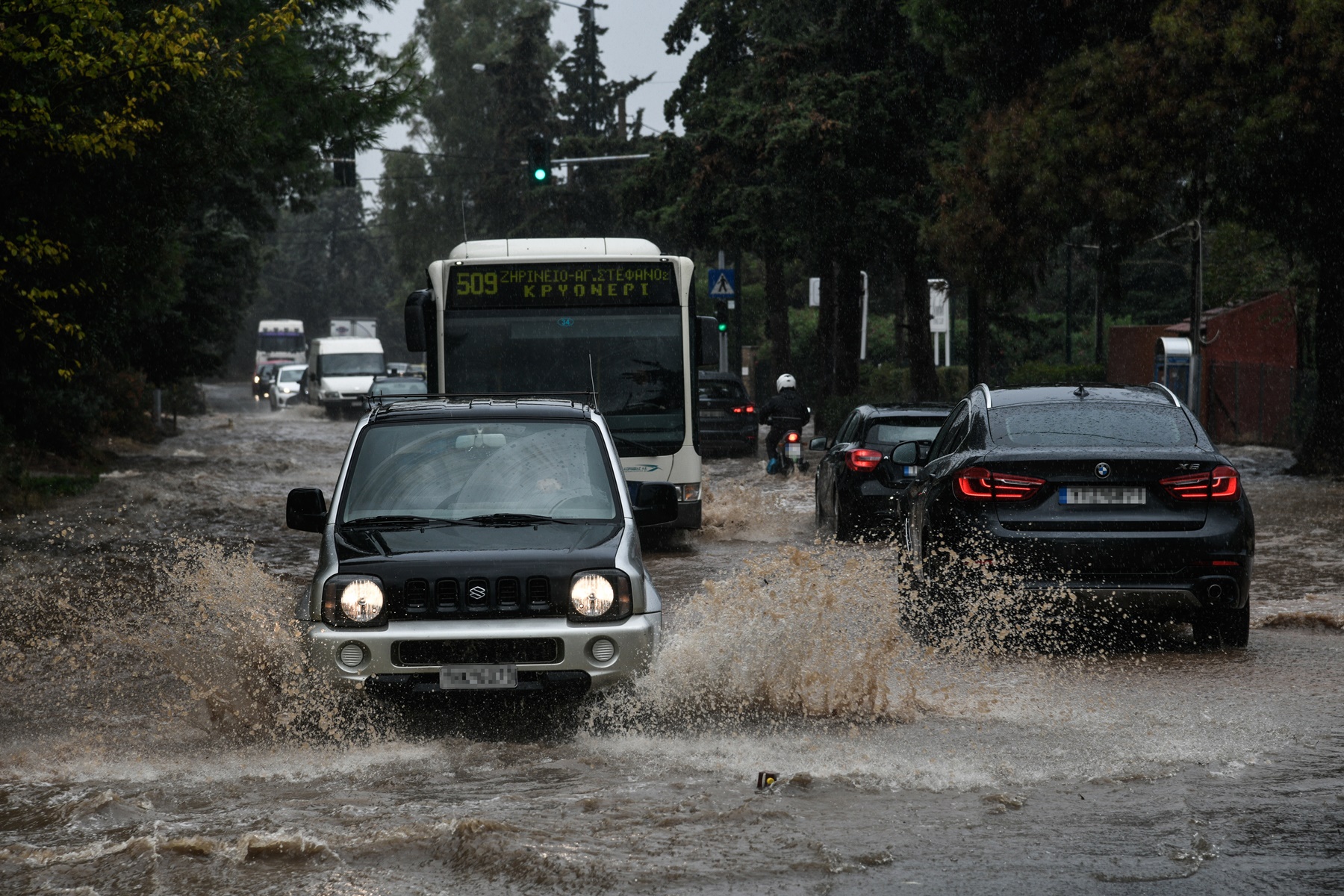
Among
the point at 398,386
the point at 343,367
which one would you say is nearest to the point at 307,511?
the point at 398,386

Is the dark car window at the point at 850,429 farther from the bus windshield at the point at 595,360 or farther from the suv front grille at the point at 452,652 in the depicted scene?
the suv front grille at the point at 452,652

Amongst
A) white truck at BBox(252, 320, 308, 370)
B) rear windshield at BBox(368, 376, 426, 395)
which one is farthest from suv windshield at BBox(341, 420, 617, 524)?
white truck at BBox(252, 320, 308, 370)

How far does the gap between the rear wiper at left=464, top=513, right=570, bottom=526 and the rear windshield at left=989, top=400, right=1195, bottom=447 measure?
3.19m

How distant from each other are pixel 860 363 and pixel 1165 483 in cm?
4876

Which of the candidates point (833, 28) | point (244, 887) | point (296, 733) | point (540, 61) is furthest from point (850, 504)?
point (540, 61)

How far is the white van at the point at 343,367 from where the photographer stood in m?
54.4

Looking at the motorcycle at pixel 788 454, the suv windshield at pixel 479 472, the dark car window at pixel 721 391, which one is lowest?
the motorcycle at pixel 788 454

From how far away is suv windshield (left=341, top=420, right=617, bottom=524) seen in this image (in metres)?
7.85

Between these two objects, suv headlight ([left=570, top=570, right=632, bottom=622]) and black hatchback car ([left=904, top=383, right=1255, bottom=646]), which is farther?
black hatchback car ([left=904, top=383, right=1255, bottom=646])

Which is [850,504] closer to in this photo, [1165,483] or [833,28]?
[1165,483]

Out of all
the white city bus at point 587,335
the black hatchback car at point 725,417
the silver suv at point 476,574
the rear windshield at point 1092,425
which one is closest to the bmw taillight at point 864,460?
the white city bus at point 587,335

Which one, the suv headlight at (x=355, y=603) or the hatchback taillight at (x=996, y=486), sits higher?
the hatchback taillight at (x=996, y=486)

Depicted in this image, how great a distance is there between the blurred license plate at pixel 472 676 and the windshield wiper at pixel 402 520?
895 millimetres

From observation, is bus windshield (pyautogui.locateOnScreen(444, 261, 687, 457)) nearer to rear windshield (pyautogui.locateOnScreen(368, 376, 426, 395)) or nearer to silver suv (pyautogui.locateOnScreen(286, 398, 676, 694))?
silver suv (pyautogui.locateOnScreen(286, 398, 676, 694))
